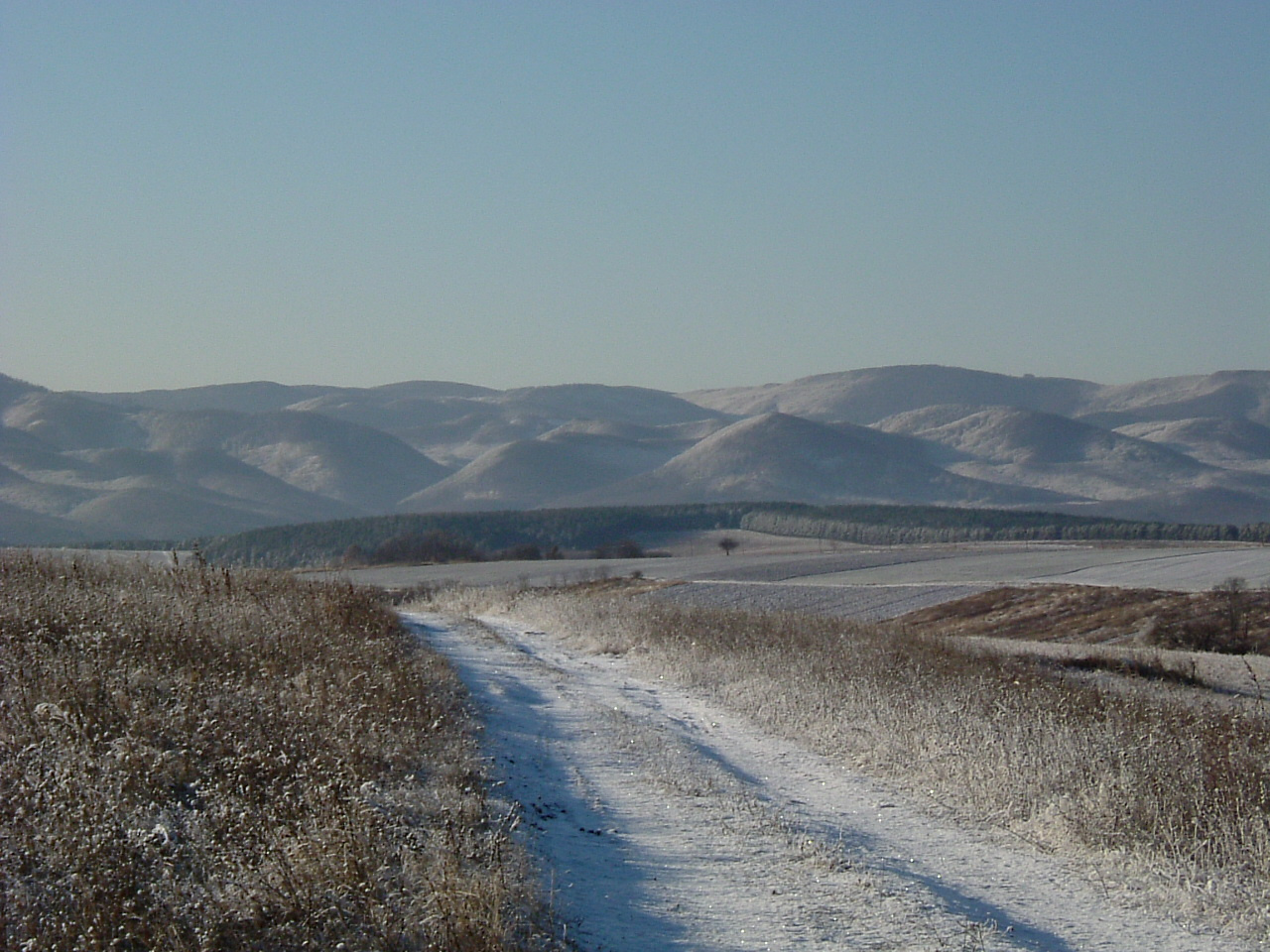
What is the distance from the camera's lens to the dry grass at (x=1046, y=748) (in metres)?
7.36

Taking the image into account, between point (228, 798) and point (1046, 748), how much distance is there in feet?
19.7

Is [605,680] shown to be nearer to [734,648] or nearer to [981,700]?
[734,648]

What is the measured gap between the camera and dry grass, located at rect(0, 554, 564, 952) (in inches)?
214

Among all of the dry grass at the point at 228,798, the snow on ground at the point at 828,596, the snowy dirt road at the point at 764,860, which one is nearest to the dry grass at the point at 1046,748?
the snowy dirt road at the point at 764,860

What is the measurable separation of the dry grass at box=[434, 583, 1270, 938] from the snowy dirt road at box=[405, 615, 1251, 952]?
359mm

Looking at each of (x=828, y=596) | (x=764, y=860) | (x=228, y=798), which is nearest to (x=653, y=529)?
(x=828, y=596)

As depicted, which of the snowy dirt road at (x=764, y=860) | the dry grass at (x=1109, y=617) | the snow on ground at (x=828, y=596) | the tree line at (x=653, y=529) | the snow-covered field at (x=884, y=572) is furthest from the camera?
the tree line at (x=653, y=529)

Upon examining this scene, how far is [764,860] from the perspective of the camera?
7.35 metres

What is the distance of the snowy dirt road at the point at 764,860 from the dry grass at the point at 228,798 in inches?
21.9

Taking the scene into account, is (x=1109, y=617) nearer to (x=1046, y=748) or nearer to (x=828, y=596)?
(x=828, y=596)

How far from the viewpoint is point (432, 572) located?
7794cm

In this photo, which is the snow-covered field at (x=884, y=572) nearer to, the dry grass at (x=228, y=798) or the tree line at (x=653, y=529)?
the tree line at (x=653, y=529)

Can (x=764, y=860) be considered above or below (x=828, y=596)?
above

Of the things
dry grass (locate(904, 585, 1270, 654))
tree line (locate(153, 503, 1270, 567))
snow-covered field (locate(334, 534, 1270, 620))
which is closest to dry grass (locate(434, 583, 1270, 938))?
dry grass (locate(904, 585, 1270, 654))
